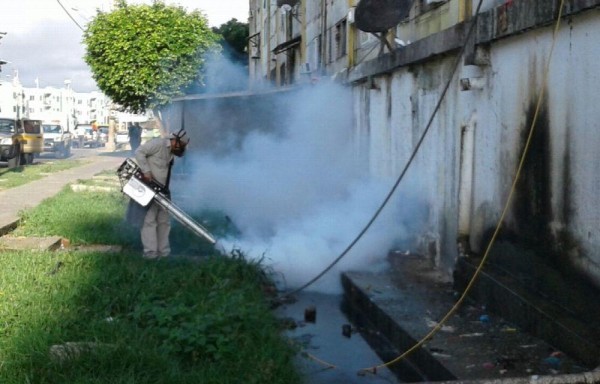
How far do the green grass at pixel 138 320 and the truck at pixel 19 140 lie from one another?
66.0ft

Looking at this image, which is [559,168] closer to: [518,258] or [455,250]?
[518,258]

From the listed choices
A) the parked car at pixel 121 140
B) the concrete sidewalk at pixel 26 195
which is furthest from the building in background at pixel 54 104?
the concrete sidewalk at pixel 26 195

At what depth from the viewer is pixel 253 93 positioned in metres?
19.1

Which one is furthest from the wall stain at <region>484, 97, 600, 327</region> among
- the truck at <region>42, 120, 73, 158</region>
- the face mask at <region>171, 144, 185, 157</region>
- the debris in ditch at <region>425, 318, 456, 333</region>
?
the truck at <region>42, 120, 73, 158</region>

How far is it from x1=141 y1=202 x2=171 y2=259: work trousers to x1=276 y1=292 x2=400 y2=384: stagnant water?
1690mm

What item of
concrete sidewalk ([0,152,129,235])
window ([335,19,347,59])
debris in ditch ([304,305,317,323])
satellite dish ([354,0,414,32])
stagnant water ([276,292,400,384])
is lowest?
stagnant water ([276,292,400,384])

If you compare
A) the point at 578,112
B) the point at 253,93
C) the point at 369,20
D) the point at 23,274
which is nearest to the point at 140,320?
the point at 23,274

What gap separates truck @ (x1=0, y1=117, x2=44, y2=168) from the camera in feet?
88.5

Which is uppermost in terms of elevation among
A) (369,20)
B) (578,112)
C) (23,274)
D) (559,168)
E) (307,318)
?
(369,20)

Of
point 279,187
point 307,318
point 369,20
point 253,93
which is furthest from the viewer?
point 253,93

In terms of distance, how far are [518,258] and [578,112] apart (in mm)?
1508

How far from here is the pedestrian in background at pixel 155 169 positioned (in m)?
8.59

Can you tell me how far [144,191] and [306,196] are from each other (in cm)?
565

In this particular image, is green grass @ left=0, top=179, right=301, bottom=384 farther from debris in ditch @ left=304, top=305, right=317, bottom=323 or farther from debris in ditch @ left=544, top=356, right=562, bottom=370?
debris in ditch @ left=544, top=356, right=562, bottom=370
